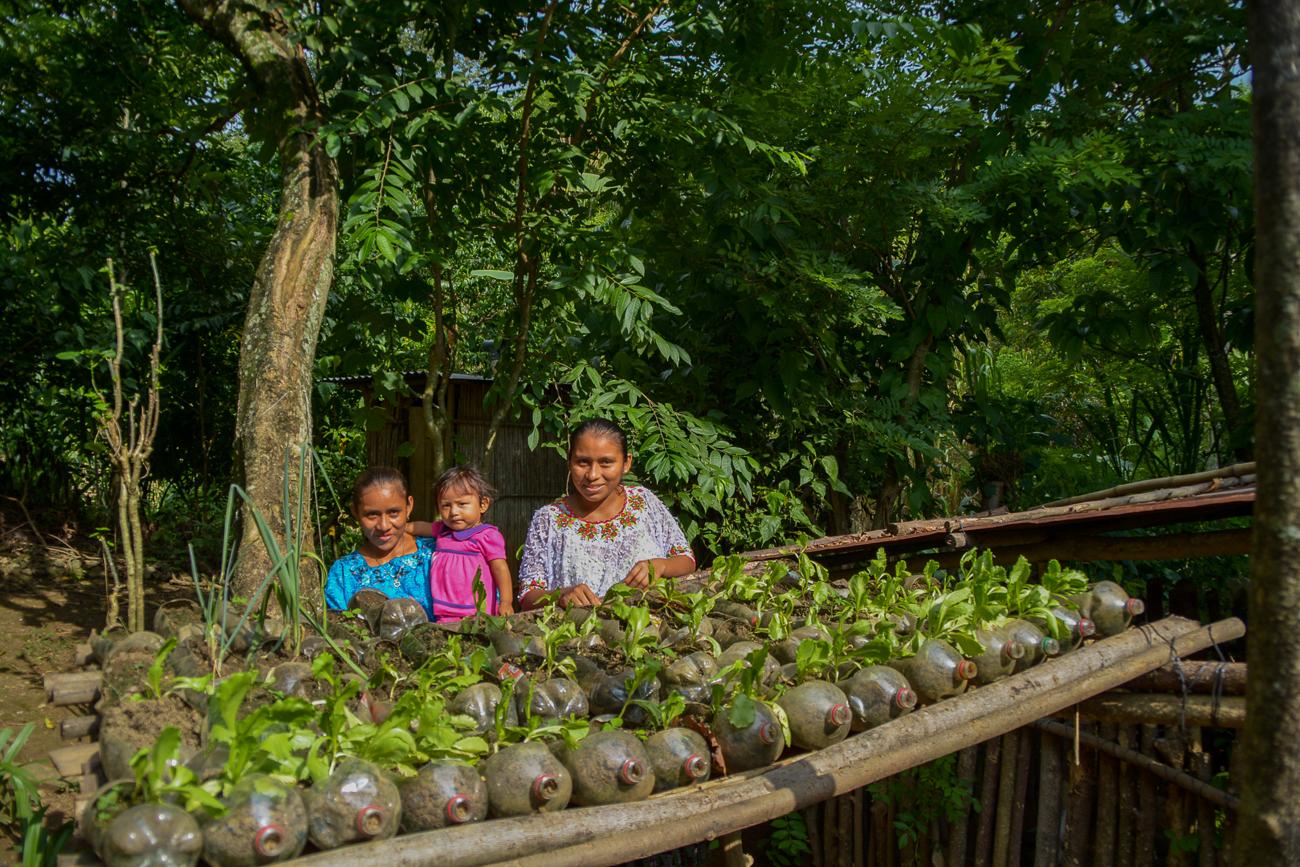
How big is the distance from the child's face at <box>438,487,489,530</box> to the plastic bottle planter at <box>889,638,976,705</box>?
5.65 feet

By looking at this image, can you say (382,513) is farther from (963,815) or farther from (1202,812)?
(1202,812)

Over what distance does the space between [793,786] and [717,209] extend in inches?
125

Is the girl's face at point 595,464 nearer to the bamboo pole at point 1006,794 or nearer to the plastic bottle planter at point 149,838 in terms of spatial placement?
the bamboo pole at point 1006,794

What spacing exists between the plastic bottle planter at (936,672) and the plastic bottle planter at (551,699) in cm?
72

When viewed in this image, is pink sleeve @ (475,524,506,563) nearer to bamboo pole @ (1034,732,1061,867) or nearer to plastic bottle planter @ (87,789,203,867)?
bamboo pole @ (1034,732,1061,867)

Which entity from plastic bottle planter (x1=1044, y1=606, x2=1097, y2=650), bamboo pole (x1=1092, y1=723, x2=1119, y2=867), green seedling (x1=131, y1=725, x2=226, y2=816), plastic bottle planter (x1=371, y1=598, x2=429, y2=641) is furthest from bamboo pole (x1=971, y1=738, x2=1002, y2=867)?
green seedling (x1=131, y1=725, x2=226, y2=816)

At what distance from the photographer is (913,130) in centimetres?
462

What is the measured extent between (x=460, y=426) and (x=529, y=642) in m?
3.61

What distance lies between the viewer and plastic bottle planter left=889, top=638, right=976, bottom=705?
Result: 2256 millimetres

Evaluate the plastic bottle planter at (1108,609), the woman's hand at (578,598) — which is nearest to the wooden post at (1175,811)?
the plastic bottle planter at (1108,609)

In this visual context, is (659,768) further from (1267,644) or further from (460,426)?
(460,426)

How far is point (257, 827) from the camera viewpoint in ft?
4.71

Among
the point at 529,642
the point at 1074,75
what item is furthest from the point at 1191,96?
the point at 529,642

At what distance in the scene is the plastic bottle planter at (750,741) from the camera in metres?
1.97
